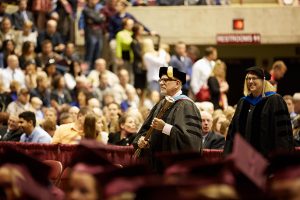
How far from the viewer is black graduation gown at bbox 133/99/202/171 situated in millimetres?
Answer: 12102

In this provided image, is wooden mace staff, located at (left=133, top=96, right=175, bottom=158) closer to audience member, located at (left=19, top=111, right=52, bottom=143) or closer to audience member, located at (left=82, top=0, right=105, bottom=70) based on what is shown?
A: audience member, located at (left=19, top=111, right=52, bottom=143)

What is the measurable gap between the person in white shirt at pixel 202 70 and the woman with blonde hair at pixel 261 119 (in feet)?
25.3

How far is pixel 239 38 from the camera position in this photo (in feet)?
77.5

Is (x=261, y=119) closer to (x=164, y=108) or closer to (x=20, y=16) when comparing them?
(x=164, y=108)

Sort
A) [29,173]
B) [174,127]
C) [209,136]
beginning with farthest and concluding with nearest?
[209,136]
[174,127]
[29,173]

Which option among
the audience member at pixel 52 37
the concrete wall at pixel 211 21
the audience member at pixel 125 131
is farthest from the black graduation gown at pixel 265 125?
the concrete wall at pixel 211 21

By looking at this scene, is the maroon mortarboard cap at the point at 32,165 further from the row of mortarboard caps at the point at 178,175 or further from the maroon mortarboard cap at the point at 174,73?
the maroon mortarboard cap at the point at 174,73

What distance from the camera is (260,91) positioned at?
11680 millimetres

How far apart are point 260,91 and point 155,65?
8.95m

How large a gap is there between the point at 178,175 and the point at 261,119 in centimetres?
438

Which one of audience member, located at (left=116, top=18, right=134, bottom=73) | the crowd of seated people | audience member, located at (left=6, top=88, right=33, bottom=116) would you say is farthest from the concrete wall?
audience member, located at (left=6, top=88, right=33, bottom=116)

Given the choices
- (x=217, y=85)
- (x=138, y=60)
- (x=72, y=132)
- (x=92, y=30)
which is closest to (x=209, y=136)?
(x=72, y=132)

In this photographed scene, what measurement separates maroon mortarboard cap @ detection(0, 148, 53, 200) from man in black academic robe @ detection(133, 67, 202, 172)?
4026mm

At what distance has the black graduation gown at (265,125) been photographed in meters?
11.5
